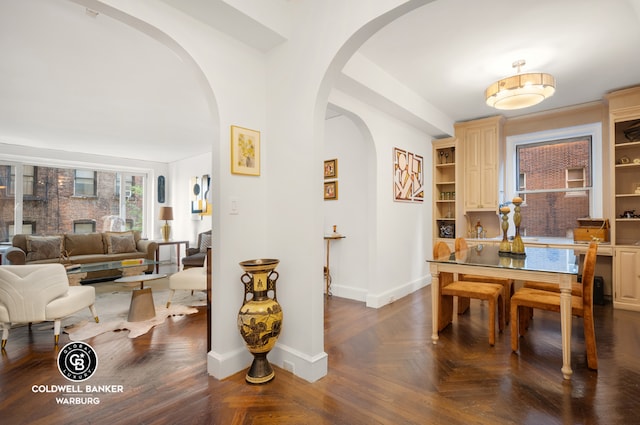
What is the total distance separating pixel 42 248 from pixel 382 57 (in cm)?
630

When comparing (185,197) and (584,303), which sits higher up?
(185,197)

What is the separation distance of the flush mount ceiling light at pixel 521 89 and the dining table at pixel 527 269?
1.62 m

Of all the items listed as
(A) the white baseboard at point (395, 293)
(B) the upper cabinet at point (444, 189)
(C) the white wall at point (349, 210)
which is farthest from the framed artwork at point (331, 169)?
(B) the upper cabinet at point (444, 189)

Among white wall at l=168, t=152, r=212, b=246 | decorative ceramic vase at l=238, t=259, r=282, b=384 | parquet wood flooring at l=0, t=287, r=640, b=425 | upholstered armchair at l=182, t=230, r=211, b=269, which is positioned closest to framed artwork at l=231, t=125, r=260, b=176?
decorative ceramic vase at l=238, t=259, r=282, b=384

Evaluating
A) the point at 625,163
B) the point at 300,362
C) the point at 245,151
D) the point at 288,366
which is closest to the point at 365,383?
the point at 300,362

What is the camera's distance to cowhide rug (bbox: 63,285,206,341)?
3.19m

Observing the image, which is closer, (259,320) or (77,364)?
(259,320)

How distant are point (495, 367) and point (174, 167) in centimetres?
789

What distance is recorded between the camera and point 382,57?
10.7 feet

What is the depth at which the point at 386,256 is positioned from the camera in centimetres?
418

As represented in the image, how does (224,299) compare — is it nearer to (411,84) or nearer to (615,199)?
(411,84)

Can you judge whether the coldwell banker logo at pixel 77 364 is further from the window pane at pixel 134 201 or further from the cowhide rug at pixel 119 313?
the window pane at pixel 134 201

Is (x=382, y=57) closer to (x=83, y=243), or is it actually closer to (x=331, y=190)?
(x=331, y=190)

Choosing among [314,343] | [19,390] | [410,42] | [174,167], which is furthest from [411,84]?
[174,167]
